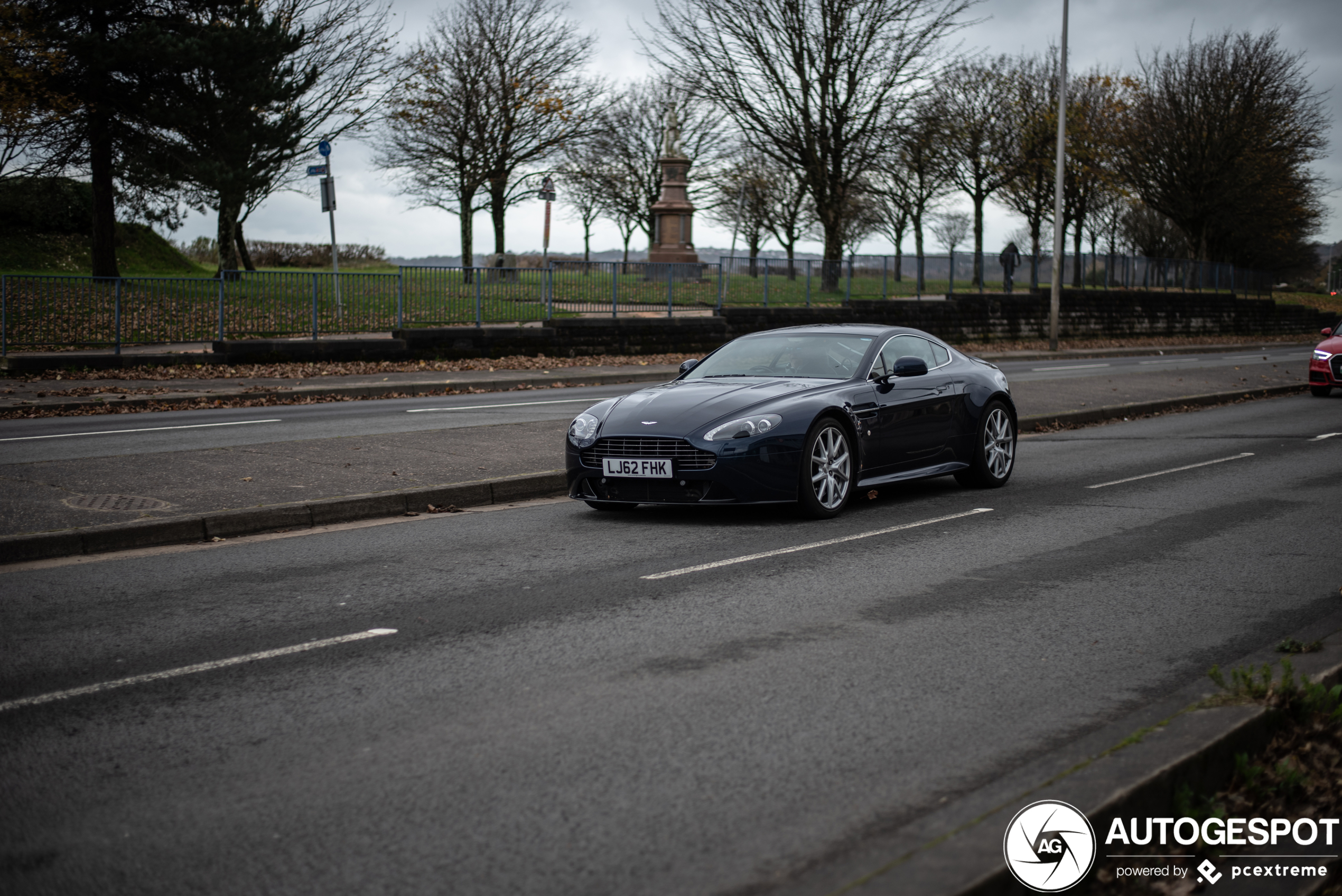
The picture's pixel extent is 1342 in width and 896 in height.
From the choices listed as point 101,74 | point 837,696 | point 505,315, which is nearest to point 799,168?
point 505,315

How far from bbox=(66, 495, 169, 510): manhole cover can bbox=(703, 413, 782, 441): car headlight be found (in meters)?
3.89

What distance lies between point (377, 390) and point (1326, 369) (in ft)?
53.9

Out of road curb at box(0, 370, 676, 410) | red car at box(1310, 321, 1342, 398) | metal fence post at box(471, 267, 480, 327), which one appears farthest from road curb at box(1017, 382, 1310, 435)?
metal fence post at box(471, 267, 480, 327)

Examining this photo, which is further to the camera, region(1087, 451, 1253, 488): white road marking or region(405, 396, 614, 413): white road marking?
region(405, 396, 614, 413): white road marking

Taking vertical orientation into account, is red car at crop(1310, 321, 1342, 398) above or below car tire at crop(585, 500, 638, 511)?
above

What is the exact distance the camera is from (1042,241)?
92.0 metres

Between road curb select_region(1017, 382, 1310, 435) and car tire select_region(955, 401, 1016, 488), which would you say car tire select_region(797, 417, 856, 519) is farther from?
road curb select_region(1017, 382, 1310, 435)

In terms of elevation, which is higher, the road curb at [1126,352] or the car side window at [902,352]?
the car side window at [902,352]

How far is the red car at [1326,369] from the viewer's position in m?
21.3

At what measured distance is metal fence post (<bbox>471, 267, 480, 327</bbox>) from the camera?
26.2 meters

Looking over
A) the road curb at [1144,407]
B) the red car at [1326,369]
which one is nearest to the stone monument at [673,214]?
the road curb at [1144,407]

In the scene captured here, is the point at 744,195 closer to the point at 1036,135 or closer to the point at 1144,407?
the point at 1036,135

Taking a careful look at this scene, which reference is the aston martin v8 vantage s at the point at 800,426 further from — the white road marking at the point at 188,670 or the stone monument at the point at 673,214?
the stone monument at the point at 673,214

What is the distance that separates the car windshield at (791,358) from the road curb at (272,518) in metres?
1.67
